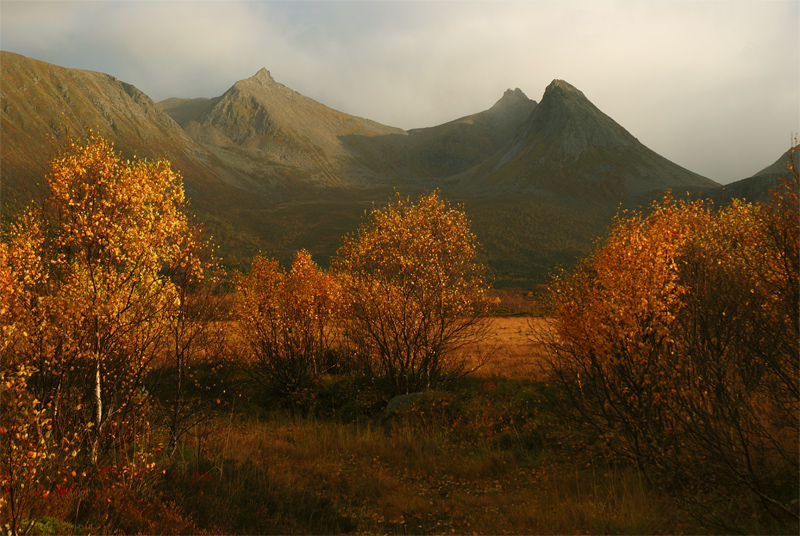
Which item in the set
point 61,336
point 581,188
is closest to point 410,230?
point 61,336

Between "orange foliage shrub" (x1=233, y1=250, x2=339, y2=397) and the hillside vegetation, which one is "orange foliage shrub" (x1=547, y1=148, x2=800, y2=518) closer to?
the hillside vegetation

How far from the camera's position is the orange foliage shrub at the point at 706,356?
9406 mm

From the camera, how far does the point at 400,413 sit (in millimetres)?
20656

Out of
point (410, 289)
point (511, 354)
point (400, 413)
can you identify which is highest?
point (410, 289)

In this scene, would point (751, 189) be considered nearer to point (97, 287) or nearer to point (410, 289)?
point (410, 289)

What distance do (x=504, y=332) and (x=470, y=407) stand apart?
24938 millimetres

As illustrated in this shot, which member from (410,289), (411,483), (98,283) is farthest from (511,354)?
(98,283)

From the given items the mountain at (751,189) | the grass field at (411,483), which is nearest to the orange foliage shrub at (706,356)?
the grass field at (411,483)

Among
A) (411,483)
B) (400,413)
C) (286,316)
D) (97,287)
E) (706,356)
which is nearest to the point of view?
(706,356)

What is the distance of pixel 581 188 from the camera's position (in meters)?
191

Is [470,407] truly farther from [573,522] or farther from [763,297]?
[763,297]

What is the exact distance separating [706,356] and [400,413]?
13549 mm

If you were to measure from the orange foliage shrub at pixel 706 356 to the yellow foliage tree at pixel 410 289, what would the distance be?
7653mm

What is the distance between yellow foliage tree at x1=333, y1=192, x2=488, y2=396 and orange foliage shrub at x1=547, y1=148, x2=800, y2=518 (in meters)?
7.65
